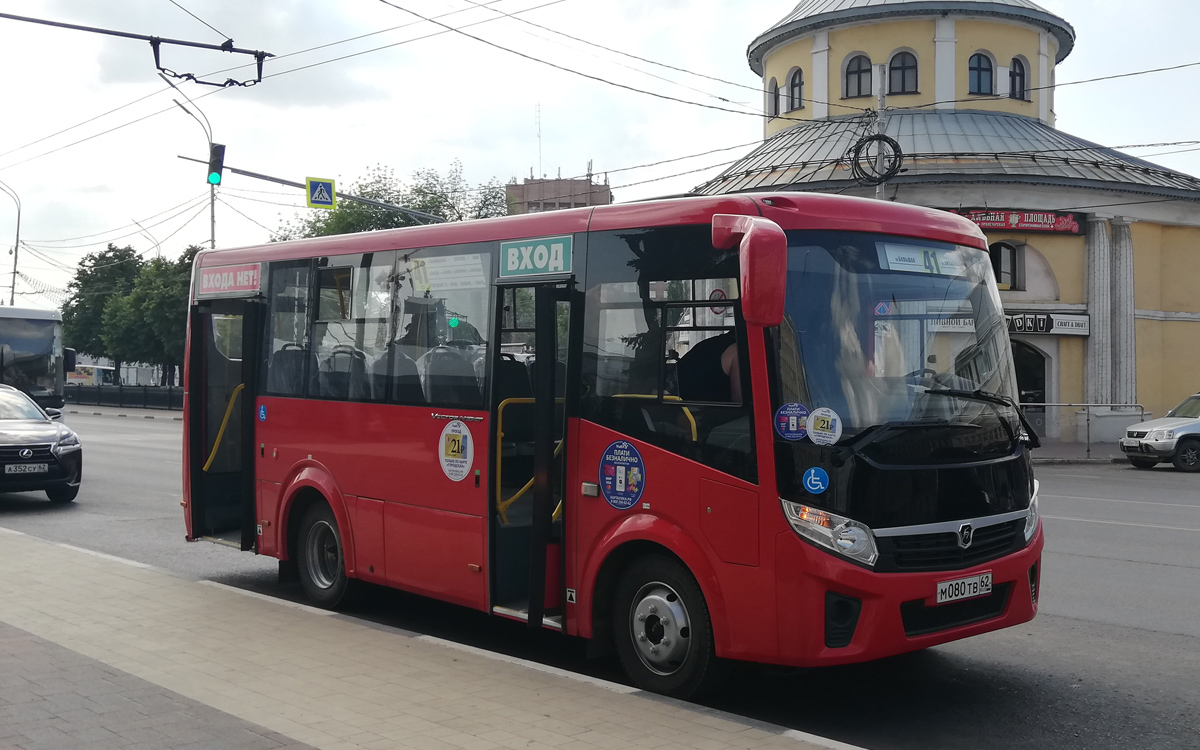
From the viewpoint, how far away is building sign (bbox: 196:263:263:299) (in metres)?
10.2

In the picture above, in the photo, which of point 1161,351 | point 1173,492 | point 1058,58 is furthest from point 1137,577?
point 1058,58

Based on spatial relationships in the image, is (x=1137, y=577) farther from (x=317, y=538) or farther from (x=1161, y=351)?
(x=1161, y=351)

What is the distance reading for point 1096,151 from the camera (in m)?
33.9

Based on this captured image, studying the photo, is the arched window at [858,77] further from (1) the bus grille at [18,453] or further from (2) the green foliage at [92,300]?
(2) the green foliage at [92,300]

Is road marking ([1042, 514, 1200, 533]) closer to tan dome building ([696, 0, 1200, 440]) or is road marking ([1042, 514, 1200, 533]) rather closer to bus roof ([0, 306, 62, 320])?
tan dome building ([696, 0, 1200, 440])

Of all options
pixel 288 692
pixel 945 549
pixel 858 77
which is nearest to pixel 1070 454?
pixel 858 77

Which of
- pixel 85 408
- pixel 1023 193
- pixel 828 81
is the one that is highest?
pixel 828 81

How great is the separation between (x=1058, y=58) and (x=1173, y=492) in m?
24.1

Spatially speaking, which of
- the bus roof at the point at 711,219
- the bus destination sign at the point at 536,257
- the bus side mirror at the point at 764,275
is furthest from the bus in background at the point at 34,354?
the bus side mirror at the point at 764,275

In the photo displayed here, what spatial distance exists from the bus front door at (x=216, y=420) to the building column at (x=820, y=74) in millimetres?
28649

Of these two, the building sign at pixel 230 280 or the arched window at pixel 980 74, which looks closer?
the building sign at pixel 230 280

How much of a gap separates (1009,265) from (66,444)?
2544 cm

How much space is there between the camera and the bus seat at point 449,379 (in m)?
7.85

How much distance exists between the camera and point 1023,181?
103 ft
